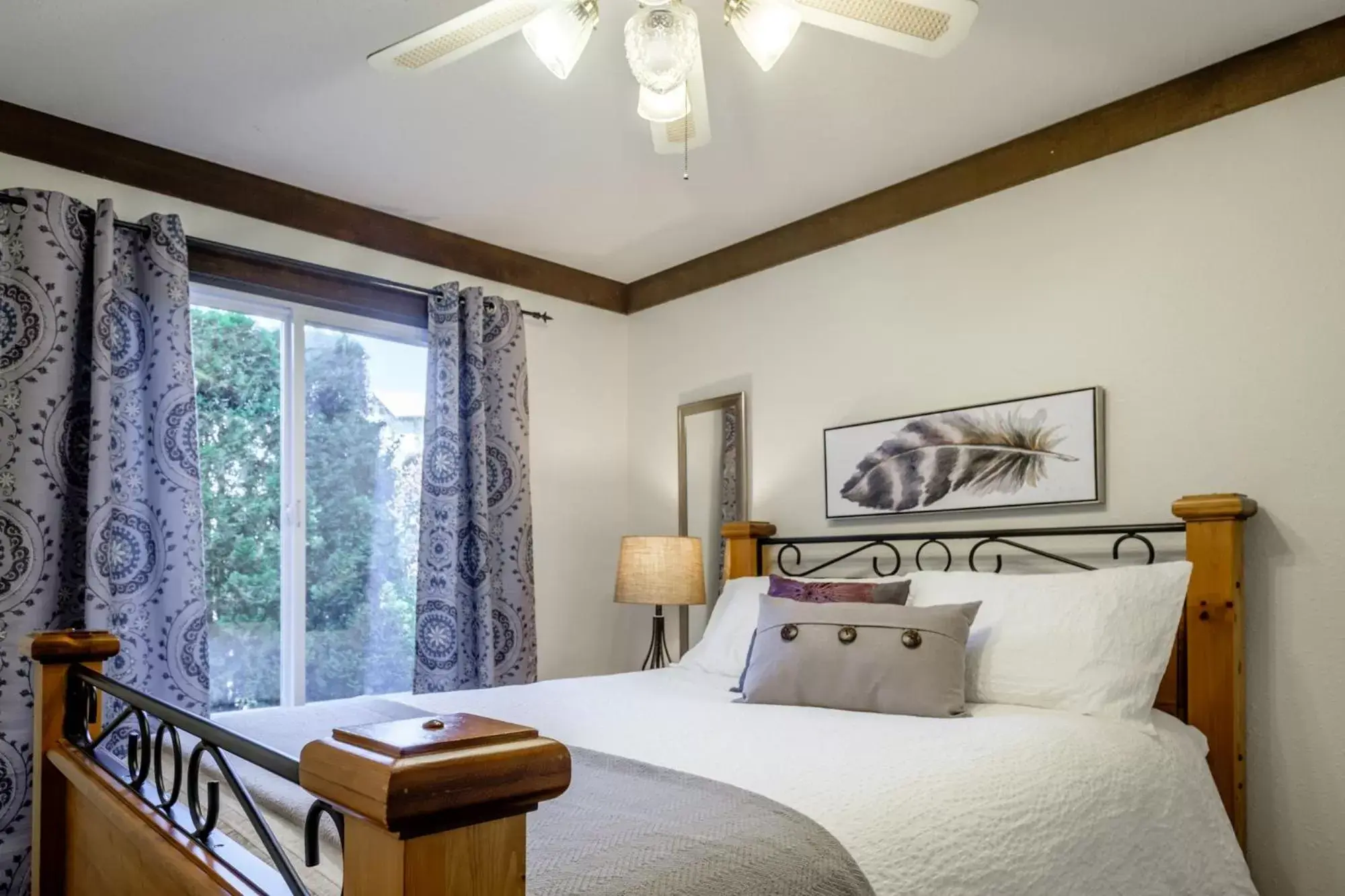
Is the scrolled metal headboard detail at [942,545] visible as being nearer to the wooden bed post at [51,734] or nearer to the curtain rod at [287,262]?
the curtain rod at [287,262]

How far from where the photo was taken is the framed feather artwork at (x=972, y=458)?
102 inches

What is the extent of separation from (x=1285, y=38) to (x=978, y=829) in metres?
2.15

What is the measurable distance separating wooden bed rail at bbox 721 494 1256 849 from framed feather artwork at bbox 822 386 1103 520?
14.7 inches

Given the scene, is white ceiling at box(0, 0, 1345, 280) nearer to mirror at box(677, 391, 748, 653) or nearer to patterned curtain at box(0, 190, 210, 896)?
patterned curtain at box(0, 190, 210, 896)

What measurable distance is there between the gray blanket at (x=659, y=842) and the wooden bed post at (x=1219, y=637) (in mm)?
1447

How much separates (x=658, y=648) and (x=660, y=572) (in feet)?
1.20

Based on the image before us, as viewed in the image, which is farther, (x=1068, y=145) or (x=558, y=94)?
(x=1068, y=145)

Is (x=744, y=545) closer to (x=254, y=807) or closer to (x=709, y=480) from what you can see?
(x=709, y=480)

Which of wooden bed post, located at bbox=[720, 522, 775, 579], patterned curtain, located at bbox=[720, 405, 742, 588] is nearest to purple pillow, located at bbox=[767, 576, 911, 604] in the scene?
wooden bed post, located at bbox=[720, 522, 775, 579]

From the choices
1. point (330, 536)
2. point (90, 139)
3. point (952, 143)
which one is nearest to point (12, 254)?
point (90, 139)

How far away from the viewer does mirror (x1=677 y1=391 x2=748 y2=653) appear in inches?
143

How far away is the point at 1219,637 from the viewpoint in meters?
2.17

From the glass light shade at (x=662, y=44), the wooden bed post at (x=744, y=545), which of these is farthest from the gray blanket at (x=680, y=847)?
the wooden bed post at (x=744, y=545)

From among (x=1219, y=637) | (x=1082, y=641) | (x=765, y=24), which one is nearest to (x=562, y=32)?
(x=765, y=24)
